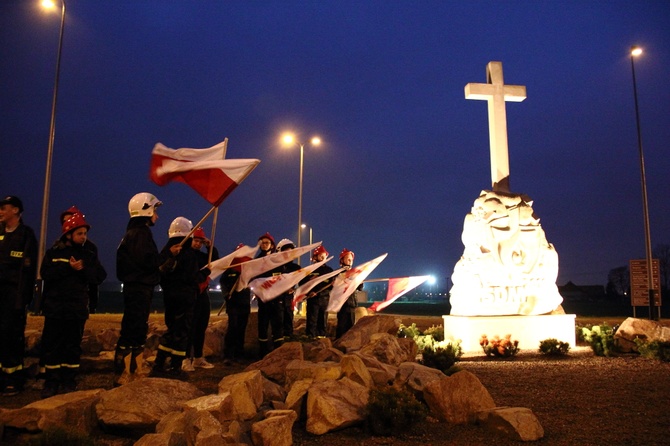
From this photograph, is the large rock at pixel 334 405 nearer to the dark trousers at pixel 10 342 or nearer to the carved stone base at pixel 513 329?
the dark trousers at pixel 10 342

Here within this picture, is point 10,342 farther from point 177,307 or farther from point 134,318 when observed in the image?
point 177,307

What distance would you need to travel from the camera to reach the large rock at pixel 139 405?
15.9 feet

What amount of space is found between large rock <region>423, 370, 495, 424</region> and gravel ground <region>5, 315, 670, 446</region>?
0.14 metres

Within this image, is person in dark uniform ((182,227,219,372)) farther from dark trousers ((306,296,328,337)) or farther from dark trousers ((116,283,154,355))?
dark trousers ((306,296,328,337))

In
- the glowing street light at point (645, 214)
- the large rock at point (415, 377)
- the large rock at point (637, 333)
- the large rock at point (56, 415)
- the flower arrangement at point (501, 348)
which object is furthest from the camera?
the glowing street light at point (645, 214)

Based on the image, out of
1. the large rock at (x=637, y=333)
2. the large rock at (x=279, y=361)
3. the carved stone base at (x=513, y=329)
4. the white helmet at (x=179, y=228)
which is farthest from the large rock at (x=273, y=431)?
the large rock at (x=637, y=333)

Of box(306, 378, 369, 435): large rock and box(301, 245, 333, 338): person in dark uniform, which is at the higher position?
box(301, 245, 333, 338): person in dark uniform

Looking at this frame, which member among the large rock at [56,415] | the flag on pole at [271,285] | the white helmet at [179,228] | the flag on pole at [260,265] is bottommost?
the large rock at [56,415]

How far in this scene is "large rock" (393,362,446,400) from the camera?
619cm

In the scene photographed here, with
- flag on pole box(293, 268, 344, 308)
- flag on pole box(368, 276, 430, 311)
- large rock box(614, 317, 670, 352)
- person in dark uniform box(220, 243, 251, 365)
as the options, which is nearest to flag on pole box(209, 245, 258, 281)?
person in dark uniform box(220, 243, 251, 365)

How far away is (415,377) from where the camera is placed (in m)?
6.41

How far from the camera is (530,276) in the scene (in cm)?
1305

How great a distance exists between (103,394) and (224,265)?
172 inches

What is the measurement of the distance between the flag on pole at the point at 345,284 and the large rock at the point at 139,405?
658 cm
